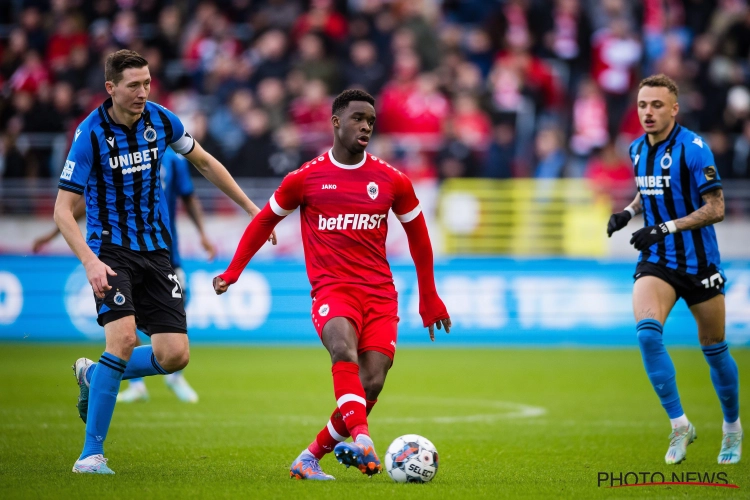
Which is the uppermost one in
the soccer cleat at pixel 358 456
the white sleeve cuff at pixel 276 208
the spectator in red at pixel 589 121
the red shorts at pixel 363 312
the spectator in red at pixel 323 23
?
the spectator in red at pixel 323 23

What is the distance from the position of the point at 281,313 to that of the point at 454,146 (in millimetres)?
4159

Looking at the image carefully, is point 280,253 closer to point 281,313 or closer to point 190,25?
point 281,313

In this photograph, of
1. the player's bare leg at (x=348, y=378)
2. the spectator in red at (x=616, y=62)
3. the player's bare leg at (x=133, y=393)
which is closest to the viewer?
the player's bare leg at (x=348, y=378)

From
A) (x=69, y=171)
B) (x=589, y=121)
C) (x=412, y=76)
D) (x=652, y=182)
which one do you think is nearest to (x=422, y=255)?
(x=652, y=182)

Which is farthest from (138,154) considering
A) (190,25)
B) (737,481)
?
(190,25)

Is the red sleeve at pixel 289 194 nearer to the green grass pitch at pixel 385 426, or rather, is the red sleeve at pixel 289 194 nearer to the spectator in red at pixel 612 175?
the green grass pitch at pixel 385 426

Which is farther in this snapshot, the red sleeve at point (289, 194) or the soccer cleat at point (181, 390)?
the soccer cleat at point (181, 390)

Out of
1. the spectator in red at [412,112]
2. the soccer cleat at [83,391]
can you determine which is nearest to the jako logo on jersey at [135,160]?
the soccer cleat at [83,391]

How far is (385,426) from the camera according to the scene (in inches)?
370

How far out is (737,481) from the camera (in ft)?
21.9

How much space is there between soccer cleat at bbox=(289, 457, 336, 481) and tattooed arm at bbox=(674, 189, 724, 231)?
309 cm

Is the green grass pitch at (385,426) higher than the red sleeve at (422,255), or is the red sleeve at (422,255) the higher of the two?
the red sleeve at (422,255)

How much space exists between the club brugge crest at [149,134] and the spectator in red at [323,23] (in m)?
13.9

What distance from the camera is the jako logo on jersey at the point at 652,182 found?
7.90 m
